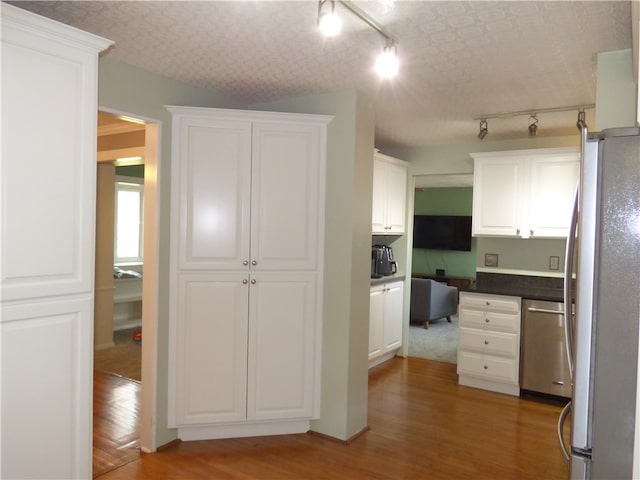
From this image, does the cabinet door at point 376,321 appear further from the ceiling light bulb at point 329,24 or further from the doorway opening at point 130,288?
the ceiling light bulb at point 329,24

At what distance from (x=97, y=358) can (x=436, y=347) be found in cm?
386

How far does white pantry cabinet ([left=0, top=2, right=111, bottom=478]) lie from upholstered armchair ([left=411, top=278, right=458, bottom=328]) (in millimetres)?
5221

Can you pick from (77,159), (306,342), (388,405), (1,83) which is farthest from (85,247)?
(388,405)

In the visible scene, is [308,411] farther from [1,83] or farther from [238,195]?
[1,83]

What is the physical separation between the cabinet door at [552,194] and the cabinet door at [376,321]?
156 cm

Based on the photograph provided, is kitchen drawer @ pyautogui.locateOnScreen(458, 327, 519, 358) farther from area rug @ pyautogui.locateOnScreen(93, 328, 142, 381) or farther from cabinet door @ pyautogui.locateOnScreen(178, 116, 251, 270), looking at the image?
area rug @ pyautogui.locateOnScreen(93, 328, 142, 381)

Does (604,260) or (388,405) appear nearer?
(604,260)

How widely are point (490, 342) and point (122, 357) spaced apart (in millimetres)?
3760

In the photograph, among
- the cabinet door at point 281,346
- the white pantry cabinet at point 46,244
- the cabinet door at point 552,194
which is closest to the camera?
the white pantry cabinet at point 46,244

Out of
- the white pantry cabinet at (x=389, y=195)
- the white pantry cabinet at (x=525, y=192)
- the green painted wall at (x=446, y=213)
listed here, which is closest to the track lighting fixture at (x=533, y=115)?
the white pantry cabinet at (x=525, y=192)

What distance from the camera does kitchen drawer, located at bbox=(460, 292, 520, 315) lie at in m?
4.23

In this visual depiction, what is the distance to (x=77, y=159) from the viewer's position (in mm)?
1934

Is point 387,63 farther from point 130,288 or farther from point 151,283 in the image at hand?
point 130,288

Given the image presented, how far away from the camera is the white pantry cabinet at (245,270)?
3.05 m
